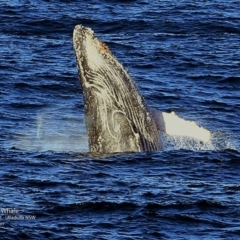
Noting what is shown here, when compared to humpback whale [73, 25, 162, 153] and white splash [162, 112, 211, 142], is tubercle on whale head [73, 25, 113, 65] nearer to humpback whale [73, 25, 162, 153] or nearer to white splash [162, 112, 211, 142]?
humpback whale [73, 25, 162, 153]

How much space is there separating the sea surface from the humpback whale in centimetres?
69

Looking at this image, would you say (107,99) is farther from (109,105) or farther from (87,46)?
(87,46)

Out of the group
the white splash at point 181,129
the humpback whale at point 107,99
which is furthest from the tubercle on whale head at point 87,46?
the white splash at point 181,129

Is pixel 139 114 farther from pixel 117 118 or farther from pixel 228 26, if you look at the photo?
pixel 228 26

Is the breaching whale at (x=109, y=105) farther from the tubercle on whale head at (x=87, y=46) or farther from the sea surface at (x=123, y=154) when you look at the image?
the sea surface at (x=123, y=154)

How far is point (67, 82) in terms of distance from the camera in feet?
123

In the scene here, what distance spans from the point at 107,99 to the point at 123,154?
1401 millimetres

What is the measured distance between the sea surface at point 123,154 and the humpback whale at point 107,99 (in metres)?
0.69

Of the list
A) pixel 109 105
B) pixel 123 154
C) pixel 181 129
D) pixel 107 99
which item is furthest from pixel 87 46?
pixel 181 129

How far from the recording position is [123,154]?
24078 millimetres

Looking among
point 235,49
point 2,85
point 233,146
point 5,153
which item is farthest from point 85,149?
point 235,49

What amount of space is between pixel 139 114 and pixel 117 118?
0.48 m

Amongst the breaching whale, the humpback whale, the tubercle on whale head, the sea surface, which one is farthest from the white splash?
the tubercle on whale head

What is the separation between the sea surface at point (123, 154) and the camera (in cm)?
2086
